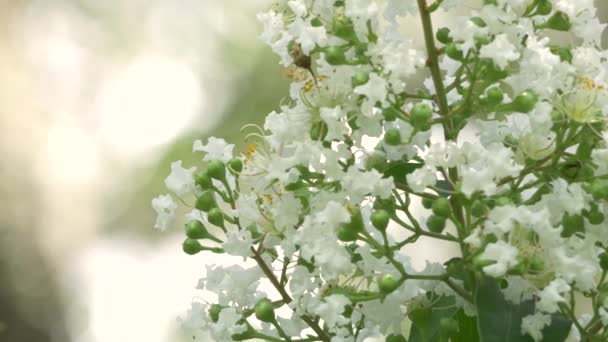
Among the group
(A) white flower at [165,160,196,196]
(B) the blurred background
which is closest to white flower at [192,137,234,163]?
(A) white flower at [165,160,196,196]

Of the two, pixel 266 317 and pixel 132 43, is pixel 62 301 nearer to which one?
pixel 132 43

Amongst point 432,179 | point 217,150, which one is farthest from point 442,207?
point 217,150

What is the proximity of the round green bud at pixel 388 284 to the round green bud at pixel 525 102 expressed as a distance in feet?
0.49

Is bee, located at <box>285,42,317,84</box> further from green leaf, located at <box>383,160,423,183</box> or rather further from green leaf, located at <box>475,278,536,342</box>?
green leaf, located at <box>475,278,536,342</box>

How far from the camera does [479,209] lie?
73cm

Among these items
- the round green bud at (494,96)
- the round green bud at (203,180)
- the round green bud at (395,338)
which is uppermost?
the round green bud at (203,180)

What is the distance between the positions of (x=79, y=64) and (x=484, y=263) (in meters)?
3.07

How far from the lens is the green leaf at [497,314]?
73cm

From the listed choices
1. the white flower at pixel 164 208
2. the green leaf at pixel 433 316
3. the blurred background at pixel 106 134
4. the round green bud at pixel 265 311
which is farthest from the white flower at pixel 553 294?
the blurred background at pixel 106 134

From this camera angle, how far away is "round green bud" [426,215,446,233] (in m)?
0.74

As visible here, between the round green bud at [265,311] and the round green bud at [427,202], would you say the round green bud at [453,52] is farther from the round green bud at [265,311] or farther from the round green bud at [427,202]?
the round green bud at [265,311]

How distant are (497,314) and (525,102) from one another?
15cm

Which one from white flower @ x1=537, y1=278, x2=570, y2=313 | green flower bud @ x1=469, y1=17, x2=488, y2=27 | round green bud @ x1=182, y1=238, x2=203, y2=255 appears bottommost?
white flower @ x1=537, y1=278, x2=570, y2=313

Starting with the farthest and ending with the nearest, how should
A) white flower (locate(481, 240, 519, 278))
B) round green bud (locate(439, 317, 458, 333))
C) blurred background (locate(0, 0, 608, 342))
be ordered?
blurred background (locate(0, 0, 608, 342)), round green bud (locate(439, 317, 458, 333)), white flower (locate(481, 240, 519, 278))
